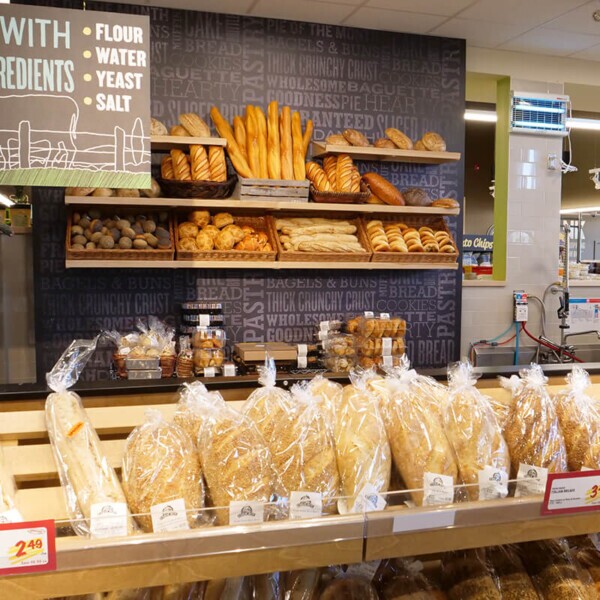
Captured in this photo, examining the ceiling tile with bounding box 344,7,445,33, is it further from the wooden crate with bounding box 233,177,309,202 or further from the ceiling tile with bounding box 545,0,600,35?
the wooden crate with bounding box 233,177,309,202

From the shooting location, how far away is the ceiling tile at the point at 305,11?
3.77 m

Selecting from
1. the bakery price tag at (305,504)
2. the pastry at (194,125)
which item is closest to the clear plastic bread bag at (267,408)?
the bakery price tag at (305,504)

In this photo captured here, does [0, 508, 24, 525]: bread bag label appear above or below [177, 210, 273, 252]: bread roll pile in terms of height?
below

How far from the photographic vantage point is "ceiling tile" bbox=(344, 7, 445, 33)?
3.91m

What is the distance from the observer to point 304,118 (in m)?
4.11

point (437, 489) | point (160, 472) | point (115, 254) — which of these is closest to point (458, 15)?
point (115, 254)

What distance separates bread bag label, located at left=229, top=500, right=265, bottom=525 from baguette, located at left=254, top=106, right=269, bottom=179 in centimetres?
287

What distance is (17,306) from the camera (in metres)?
4.05

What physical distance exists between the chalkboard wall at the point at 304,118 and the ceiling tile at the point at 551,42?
1.45ft

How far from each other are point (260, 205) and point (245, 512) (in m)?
2.75

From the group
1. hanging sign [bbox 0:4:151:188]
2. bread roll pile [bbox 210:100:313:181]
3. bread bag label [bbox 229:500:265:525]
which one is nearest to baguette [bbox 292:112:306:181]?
bread roll pile [bbox 210:100:313:181]

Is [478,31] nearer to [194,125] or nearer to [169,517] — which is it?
[194,125]

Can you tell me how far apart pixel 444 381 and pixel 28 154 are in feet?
4.44

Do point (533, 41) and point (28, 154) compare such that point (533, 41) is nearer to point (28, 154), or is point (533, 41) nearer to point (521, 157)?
point (521, 157)
